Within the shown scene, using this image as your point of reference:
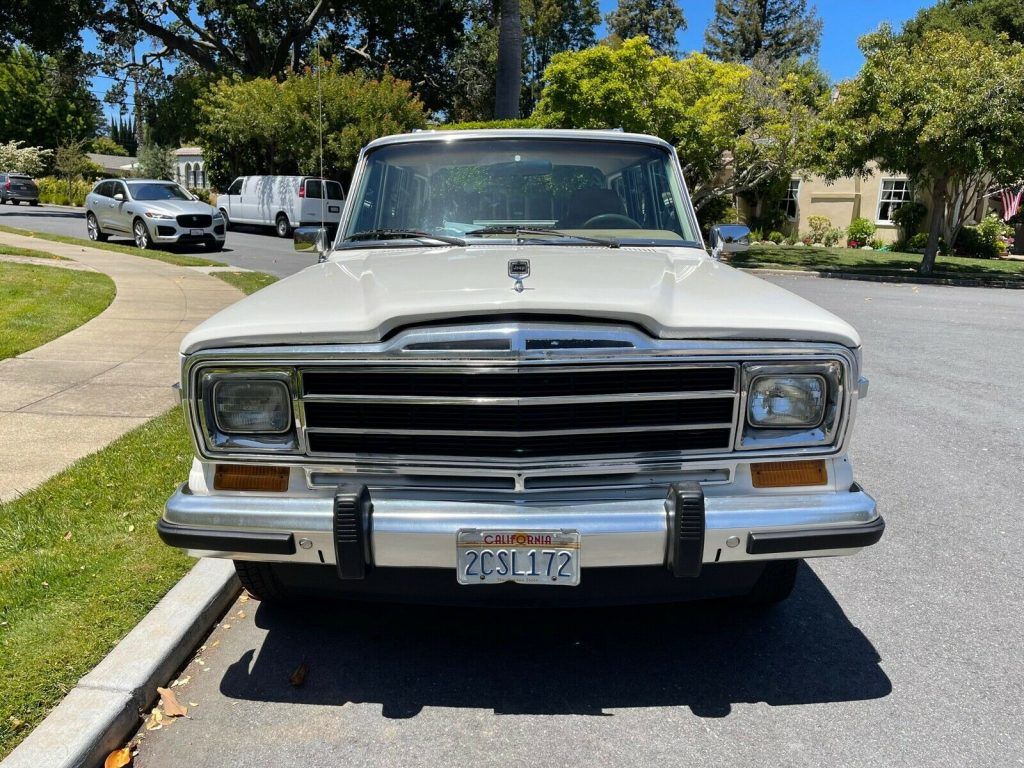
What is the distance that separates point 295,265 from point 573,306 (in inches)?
625

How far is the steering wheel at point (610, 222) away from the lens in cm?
417

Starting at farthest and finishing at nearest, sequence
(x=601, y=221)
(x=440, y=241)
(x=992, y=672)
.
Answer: (x=601, y=221) < (x=440, y=241) < (x=992, y=672)

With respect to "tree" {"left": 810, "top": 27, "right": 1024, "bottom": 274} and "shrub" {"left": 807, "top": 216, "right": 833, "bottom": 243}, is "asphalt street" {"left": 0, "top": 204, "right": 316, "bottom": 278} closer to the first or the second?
"tree" {"left": 810, "top": 27, "right": 1024, "bottom": 274}

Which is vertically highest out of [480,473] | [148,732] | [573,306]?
[573,306]

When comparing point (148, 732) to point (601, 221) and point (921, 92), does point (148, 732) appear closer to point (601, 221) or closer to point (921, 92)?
point (601, 221)

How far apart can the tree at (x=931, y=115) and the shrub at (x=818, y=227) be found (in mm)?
10054

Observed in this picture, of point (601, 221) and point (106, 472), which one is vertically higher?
point (601, 221)

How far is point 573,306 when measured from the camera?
2.64m

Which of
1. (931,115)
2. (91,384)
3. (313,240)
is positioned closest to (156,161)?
(931,115)

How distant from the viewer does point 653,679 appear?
122 inches

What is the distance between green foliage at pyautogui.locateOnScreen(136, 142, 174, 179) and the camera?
47562mm

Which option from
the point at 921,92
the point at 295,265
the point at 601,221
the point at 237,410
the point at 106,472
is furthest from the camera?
the point at 921,92

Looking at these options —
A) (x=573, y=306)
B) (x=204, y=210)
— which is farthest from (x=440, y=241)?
(x=204, y=210)

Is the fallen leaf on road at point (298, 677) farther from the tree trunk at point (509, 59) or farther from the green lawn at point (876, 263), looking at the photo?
the green lawn at point (876, 263)
